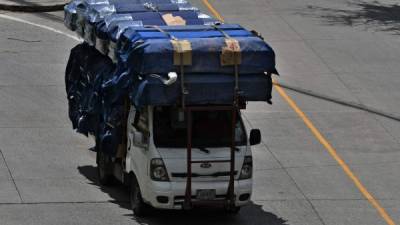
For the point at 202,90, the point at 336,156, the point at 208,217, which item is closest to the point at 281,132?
the point at 336,156

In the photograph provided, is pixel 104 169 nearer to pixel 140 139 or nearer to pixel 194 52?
pixel 140 139

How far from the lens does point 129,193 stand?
19297 mm

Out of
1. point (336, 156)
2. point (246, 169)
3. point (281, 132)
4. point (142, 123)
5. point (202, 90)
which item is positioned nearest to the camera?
point (202, 90)

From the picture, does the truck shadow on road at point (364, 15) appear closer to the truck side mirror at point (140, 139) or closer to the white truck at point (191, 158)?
the white truck at point (191, 158)

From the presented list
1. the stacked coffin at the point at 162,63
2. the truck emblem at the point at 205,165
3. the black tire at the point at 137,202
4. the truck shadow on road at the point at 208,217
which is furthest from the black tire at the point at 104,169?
the truck emblem at the point at 205,165

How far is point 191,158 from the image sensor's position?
16812mm

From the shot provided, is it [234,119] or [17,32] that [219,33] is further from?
[17,32]

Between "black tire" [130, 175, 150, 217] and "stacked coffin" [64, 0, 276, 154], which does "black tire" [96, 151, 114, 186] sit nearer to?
"stacked coffin" [64, 0, 276, 154]

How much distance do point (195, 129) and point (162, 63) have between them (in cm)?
132

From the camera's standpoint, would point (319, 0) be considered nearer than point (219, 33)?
No

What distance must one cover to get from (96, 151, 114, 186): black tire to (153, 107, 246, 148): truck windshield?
2146 mm

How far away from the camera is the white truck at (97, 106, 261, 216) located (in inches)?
661

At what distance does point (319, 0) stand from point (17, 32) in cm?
1176

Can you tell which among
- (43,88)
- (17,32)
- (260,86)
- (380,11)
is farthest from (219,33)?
(380,11)
